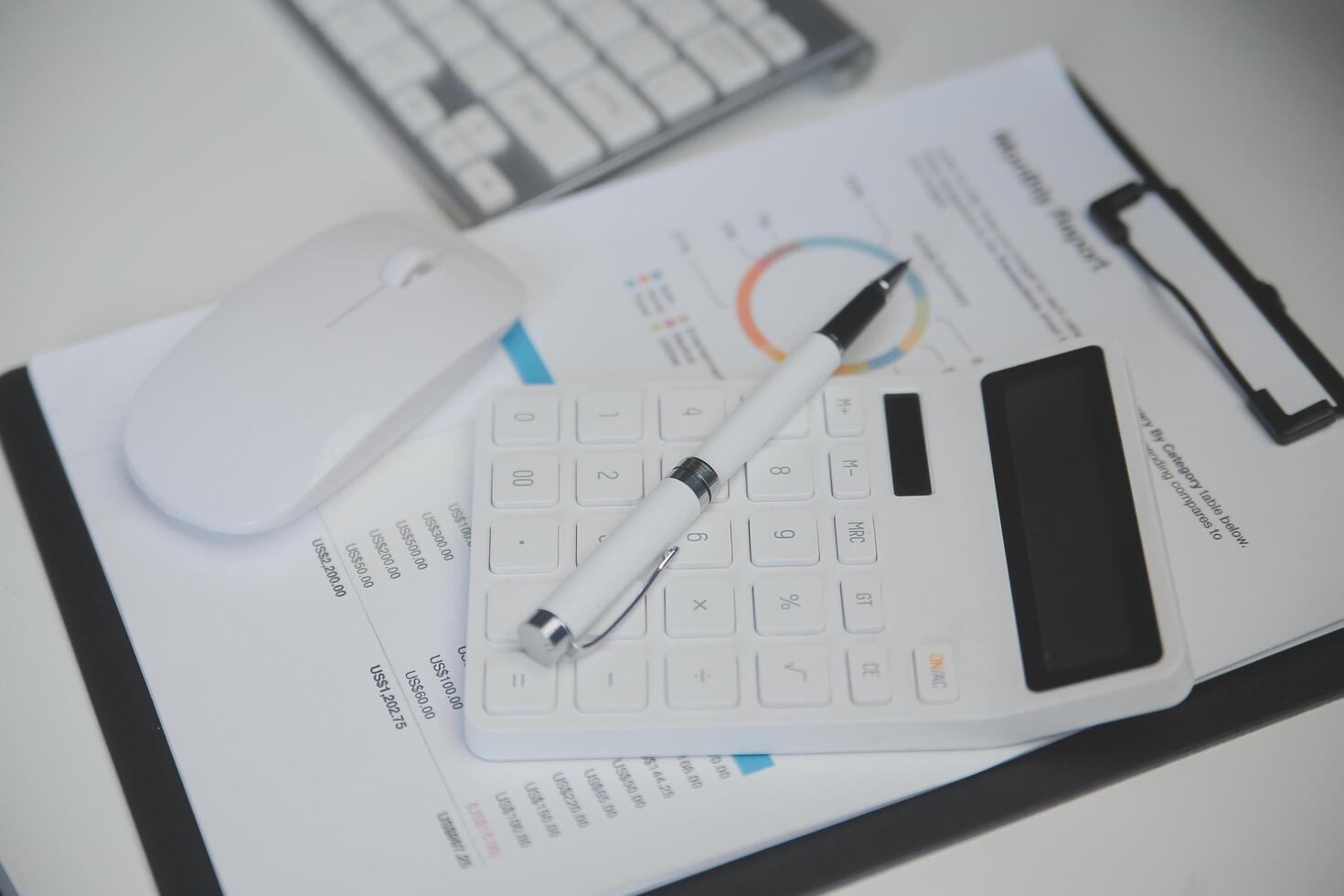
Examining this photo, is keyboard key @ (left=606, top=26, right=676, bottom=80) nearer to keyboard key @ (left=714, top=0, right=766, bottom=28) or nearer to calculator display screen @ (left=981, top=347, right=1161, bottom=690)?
keyboard key @ (left=714, top=0, right=766, bottom=28)

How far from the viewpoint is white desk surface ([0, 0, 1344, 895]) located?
1.41ft

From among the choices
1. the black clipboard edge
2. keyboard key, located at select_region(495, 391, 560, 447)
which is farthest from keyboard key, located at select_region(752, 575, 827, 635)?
the black clipboard edge

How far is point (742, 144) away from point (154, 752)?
0.41 m

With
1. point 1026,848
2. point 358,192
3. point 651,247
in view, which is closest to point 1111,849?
point 1026,848

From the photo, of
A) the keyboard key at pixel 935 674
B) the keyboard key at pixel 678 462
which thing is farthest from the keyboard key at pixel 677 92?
the keyboard key at pixel 935 674

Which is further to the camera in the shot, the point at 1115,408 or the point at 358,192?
the point at 358,192

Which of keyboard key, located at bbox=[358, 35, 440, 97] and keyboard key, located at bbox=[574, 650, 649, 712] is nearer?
keyboard key, located at bbox=[574, 650, 649, 712]

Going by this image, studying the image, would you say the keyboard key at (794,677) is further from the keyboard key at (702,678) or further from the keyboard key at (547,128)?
the keyboard key at (547,128)

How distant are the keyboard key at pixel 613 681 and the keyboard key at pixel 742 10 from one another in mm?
374

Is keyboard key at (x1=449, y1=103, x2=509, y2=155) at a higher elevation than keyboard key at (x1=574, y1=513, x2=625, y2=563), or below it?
higher

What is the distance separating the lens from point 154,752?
428 millimetres

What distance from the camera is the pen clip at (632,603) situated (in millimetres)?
421

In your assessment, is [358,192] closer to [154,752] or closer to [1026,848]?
[154,752]

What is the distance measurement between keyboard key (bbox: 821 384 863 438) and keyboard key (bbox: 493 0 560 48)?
0.27m
